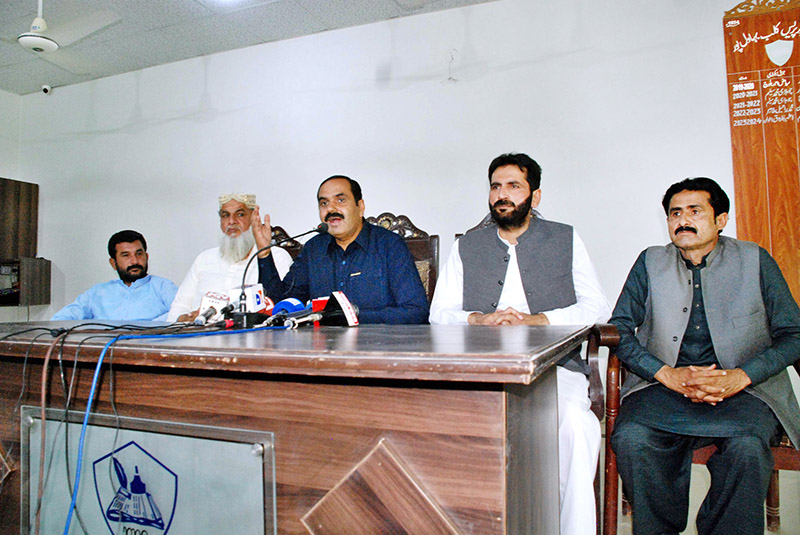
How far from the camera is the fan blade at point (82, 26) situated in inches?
115

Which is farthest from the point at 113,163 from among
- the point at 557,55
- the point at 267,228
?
the point at 557,55

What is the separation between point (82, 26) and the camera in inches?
120

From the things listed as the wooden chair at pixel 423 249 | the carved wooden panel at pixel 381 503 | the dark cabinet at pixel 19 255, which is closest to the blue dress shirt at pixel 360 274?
the wooden chair at pixel 423 249

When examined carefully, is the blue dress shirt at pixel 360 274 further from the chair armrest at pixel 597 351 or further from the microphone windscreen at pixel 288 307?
the chair armrest at pixel 597 351

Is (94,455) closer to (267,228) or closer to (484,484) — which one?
(484,484)

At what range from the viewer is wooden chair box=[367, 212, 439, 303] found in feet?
9.96

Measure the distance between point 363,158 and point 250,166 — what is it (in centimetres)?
99

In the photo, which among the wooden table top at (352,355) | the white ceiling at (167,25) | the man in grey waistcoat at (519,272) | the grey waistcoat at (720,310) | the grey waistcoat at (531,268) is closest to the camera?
the wooden table top at (352,355)

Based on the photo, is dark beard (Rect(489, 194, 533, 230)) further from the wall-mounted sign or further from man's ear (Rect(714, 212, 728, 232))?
the wall-mounted sign

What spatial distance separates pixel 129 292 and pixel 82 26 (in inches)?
61.7

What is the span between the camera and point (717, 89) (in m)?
3.01

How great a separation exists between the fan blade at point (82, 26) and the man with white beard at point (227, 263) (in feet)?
3.77

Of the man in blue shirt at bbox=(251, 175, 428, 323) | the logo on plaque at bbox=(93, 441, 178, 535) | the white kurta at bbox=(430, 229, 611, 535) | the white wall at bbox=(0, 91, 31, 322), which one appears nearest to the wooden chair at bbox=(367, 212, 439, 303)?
the man in blue shirt at bbox=(251, 175, 428, 323)

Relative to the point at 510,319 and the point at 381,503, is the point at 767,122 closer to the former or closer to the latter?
the point at 510,319
